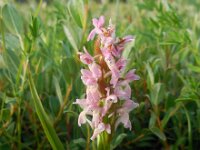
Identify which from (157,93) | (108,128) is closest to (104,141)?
(108,128)

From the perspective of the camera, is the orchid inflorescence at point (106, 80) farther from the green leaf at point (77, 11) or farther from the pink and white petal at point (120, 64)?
the green leaf at point (77, 11)

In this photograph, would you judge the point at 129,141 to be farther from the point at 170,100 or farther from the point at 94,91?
the point at 94,91

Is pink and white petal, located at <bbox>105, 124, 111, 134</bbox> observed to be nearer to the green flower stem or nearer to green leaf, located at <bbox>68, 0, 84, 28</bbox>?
the green flower stem

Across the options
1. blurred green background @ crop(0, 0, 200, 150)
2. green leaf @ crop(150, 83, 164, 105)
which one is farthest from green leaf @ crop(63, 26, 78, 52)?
green leaf @ crop(150, 83, 164, 105)

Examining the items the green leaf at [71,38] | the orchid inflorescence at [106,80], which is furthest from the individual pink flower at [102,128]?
the green leaf at [71,38]

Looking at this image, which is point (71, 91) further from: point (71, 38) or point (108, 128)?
point (108, 128)
